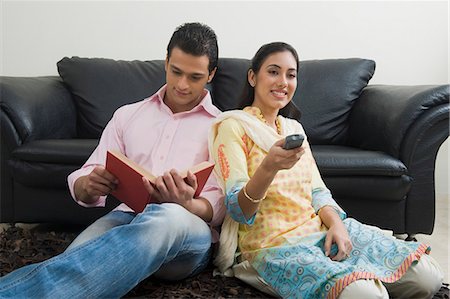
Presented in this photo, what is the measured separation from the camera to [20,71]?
109 inches

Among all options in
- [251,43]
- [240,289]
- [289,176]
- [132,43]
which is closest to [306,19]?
[251,43]

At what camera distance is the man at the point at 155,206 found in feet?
3.32

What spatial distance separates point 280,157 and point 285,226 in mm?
253

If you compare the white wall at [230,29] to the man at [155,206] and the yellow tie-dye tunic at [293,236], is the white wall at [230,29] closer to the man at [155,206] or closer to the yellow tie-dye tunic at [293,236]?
the man at [155,206]

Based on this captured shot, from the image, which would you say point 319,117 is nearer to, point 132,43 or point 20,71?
point 132,43

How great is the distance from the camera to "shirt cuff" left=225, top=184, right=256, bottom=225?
4.04 ft

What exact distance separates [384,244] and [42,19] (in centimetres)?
221

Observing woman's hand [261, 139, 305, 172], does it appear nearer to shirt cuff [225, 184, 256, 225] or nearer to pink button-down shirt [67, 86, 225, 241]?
shirt cuff [225, 184, 256, 225]

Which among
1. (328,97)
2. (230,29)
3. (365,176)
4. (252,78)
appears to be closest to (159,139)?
(252,78)

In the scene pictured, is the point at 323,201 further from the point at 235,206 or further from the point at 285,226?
the point at 235,206

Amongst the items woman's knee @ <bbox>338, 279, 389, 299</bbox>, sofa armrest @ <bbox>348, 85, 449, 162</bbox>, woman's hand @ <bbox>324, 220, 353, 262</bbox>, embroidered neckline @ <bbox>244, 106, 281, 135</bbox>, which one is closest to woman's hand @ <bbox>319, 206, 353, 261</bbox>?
woman's hand @ <bbox>324, 220, 353, 262</bbox>

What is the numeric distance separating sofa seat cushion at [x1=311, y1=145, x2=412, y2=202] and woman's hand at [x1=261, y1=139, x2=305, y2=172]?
0.71 metres

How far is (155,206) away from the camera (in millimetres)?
1163

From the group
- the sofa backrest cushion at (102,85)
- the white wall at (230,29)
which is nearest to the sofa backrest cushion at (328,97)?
the white wall at (230,29)
